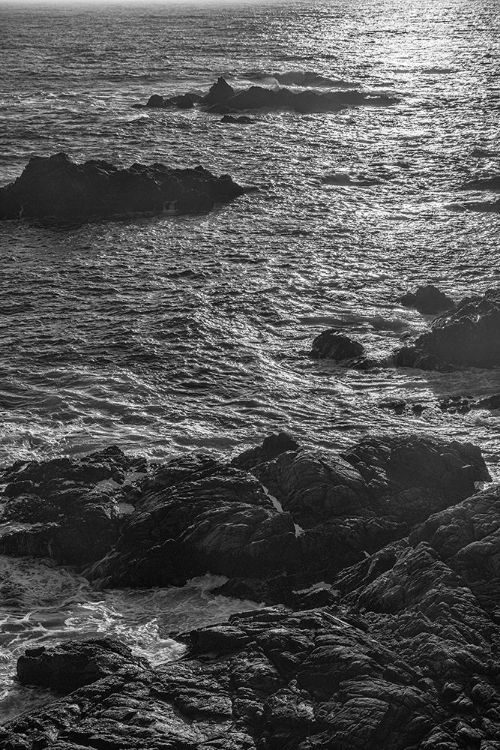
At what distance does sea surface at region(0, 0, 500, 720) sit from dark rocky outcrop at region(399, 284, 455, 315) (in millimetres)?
585

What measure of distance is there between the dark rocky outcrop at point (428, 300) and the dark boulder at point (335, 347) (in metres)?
5.19

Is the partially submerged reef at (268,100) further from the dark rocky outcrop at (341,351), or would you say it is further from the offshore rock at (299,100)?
the dark rocky outcrop at (341,351)

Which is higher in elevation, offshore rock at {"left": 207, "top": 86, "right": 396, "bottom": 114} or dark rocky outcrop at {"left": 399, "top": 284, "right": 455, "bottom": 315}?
offshore rock at {"left": 207, "top": 86, "right": 396, "bottom": 114}

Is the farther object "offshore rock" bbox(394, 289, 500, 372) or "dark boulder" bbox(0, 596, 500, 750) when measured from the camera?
"offshore rock" bbox(394, 289, 500, 372)

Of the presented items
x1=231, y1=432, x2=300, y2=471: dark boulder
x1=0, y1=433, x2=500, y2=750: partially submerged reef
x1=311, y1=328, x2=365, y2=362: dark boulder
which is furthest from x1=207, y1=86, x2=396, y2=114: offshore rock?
x1=0, y1=433, x2=500, y2=750: partially submerged reef

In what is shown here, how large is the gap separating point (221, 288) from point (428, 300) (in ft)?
31.7

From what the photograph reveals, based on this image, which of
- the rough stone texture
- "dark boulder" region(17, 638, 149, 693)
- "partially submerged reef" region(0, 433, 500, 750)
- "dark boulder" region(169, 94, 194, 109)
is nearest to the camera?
"partially submerged reef" region(0, 433, 500, 750)

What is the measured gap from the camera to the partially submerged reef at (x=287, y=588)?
18.7 metres

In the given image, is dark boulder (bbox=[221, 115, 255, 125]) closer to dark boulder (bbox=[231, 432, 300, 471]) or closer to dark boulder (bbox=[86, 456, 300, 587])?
dark boulder (bbox=[231, 432, 300, 471])

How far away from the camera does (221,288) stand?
149 feet

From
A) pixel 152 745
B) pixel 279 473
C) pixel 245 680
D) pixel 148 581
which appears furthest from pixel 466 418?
pixel 152 745

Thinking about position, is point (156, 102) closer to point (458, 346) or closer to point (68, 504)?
point (458, 346)

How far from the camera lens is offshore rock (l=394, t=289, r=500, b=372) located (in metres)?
36.6

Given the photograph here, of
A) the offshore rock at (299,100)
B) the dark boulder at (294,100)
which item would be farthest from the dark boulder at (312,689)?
the offshore rock at (299,100)
